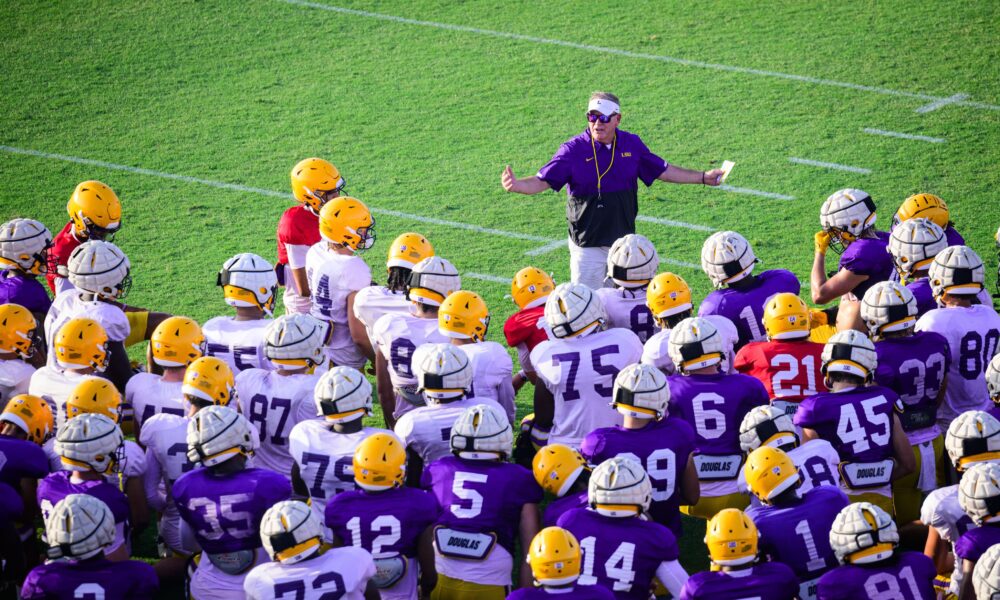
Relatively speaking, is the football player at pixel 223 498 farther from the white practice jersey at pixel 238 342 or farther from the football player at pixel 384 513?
the white practice jersey at pixel 238 342

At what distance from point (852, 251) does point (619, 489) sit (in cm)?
382

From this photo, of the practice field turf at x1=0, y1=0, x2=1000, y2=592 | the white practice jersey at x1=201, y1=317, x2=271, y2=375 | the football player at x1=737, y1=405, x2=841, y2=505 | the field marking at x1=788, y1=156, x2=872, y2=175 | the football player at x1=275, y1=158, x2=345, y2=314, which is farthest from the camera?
the field marking at x1=788, y1=156, x2=872, y2=175

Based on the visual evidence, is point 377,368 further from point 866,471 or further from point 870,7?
Answer: point 870,7

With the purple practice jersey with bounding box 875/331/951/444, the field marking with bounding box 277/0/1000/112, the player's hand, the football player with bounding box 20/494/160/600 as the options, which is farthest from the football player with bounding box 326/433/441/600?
the field marking with bounding box 277/0/1000/112

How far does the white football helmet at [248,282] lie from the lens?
8617 mm

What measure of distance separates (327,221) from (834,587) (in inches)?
186

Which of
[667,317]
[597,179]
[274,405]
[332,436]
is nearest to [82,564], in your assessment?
[332,436]

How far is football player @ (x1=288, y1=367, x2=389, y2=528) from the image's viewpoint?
7.07m

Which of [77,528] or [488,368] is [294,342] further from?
[77,528]

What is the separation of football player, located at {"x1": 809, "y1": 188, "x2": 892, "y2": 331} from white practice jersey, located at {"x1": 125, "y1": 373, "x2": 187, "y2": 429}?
4530 millimetres

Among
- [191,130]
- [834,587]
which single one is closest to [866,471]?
[834,587]

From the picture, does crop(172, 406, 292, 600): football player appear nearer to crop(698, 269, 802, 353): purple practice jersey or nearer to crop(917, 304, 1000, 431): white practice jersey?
crop(698, 269, 802, 353): purple practice jersey

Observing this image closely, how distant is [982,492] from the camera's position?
6.27m

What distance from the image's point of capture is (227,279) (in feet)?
28.5
